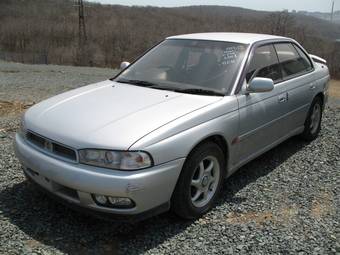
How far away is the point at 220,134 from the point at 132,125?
34.4 inches

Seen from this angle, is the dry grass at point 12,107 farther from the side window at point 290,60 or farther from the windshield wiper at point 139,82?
the side window at point 290,60

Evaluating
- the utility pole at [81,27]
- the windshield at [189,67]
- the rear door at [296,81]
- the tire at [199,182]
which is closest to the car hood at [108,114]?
the windshield at [189,67]

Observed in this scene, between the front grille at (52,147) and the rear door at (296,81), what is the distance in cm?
271

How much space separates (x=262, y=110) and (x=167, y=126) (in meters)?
1.47

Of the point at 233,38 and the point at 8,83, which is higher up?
the point at 233,38

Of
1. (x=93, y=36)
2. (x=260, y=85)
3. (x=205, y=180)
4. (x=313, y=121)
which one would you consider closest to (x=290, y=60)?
(x=313, y=121)

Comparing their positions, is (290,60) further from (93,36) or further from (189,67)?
(93,36)

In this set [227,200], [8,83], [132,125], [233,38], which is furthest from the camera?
[8,83]

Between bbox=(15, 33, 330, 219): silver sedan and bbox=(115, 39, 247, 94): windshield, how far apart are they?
0.01m

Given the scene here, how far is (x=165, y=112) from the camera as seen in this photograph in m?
3.53

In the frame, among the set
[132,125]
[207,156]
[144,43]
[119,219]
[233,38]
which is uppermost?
[233,38]

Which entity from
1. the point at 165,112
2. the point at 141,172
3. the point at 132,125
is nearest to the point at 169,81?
the point at 165,112

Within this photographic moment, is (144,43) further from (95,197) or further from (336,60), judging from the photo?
(95,197)

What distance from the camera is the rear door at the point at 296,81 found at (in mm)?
5055
